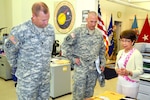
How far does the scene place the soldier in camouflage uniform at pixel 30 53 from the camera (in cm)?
177

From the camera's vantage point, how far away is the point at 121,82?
7.34 ft

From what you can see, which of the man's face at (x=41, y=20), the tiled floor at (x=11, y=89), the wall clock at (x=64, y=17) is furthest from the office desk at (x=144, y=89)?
the wall clock at (x=64, y=17)

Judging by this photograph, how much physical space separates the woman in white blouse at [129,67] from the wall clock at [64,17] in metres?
3.78

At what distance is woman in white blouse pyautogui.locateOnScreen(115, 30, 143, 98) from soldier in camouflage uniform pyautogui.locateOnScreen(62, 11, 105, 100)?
383 mm

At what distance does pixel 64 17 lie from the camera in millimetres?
6156

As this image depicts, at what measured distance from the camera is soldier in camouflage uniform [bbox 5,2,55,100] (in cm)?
177

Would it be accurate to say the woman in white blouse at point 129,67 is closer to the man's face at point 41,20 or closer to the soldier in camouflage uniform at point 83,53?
the soldier in camouflage uniform at point 83,53

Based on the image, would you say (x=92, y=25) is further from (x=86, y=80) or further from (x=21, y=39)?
(x=21, y=39)

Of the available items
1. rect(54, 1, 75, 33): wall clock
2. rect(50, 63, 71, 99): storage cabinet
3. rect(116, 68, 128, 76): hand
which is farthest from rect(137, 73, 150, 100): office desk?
rect(54, 1, 75, 33): wall clock

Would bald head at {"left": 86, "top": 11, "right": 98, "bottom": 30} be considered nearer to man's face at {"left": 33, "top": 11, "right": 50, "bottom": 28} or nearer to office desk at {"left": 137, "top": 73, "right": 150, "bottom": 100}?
man's face at {"left": 33, "top": 11, "right": 50, "bottom": 28}

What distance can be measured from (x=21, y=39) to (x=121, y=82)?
1.26 m

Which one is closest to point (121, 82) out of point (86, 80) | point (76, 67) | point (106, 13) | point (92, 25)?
point (86, 80)

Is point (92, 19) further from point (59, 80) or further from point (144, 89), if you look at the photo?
point (59, 80)

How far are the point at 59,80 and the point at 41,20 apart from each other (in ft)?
7.25
